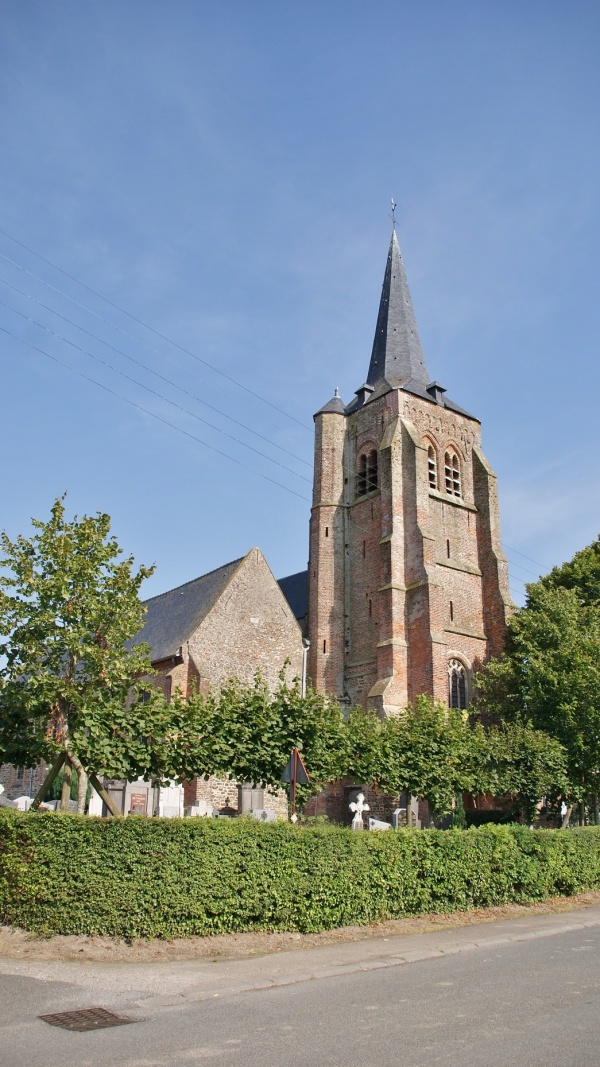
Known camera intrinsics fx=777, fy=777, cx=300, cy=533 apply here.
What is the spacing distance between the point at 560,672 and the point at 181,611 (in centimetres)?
1405

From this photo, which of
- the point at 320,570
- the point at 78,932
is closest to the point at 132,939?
the point at 78,932

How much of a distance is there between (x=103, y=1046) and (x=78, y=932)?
4182mm

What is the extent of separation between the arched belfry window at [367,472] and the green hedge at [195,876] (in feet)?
75.5

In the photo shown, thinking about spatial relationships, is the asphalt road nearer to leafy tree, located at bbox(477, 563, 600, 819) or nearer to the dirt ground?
the dirt ground

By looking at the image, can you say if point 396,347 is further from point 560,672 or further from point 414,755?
point 414,755

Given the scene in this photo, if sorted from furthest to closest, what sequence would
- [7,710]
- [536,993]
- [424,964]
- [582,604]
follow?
[582,604] < [7,710] < [424,964] < [536,993]

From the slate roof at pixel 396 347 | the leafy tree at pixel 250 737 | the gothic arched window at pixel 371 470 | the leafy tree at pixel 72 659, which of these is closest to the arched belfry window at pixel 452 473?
the slate roof at pixel 396 347

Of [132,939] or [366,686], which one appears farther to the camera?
[366,686]

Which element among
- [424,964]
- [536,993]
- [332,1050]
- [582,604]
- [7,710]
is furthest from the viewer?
[582,604]

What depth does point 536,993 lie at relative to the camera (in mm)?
7891

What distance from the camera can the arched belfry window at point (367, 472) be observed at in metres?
34.9

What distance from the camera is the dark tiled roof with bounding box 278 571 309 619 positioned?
36.6m

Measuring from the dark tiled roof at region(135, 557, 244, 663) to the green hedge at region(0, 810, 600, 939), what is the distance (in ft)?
49.0

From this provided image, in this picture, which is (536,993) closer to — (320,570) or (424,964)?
(424,964)
